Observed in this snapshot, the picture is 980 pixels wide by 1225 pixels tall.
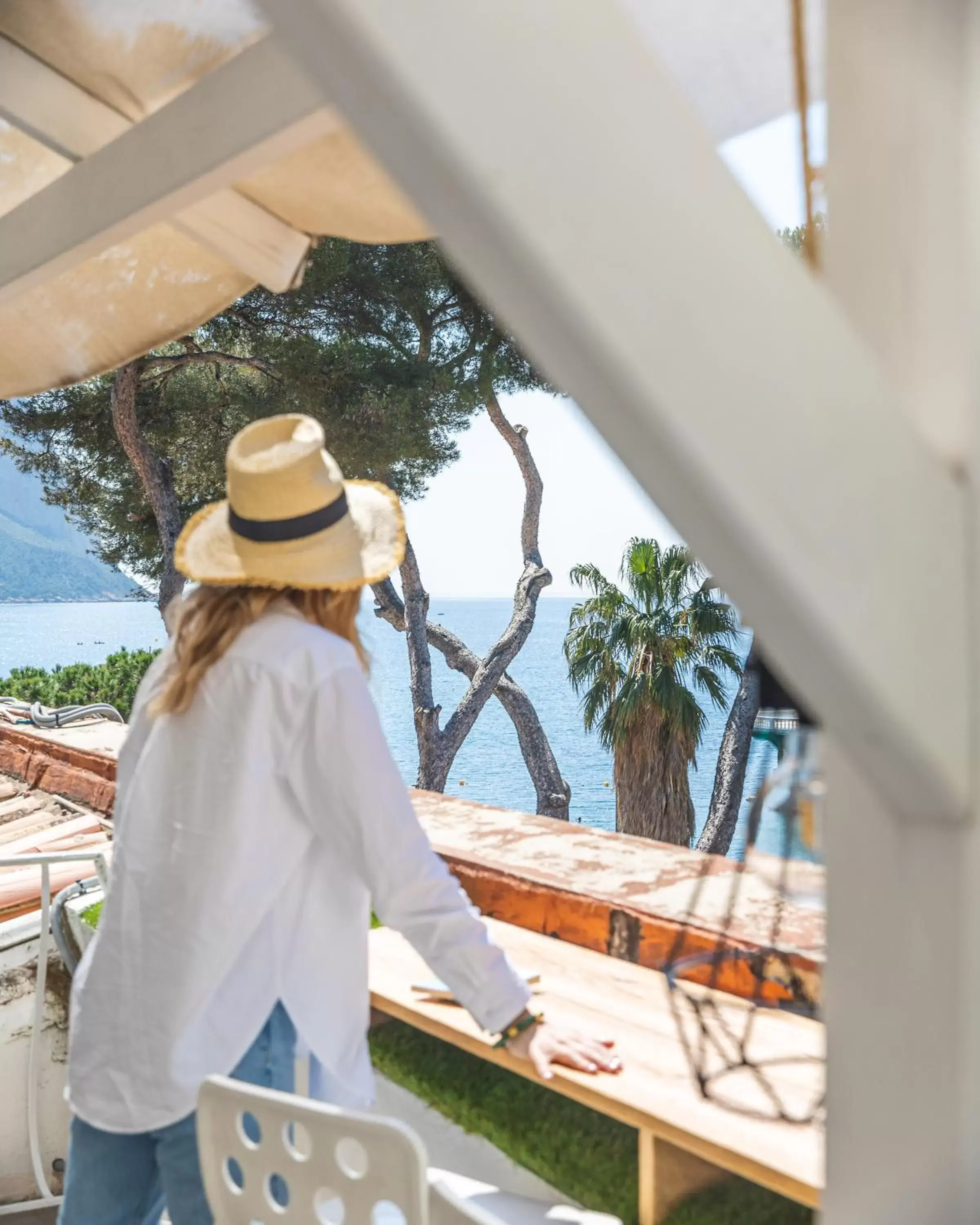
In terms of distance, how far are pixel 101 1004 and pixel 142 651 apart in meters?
11.7

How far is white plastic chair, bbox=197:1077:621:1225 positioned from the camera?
0.93 m

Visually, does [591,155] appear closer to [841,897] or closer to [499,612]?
[841,897]

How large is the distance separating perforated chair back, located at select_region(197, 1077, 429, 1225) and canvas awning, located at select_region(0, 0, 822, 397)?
104cm

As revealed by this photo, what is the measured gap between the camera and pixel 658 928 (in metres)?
1.75

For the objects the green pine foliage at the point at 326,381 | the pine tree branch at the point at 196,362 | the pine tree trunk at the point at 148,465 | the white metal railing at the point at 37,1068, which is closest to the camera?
the white metal railing at the point at 37,1068

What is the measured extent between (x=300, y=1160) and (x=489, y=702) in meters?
46.5

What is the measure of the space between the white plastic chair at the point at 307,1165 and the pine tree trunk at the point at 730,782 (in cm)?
988

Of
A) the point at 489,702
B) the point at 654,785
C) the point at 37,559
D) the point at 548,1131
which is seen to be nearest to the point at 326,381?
the point at 654,785

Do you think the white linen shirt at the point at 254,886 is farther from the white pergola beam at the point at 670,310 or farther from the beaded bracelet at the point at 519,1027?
the white pergola beam at the point at 670,310

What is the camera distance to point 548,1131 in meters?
1.71

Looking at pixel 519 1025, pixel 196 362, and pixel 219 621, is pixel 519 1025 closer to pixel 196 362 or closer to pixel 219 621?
pixel 219 621

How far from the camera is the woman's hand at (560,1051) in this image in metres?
1.34

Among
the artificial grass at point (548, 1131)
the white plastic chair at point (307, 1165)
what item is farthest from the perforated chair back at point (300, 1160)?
the artificial grass at point (548, 1131)

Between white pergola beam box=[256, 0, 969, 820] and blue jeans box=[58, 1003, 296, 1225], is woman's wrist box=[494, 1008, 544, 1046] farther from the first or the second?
white pergola beam box=[256, 0, 969, 820]
